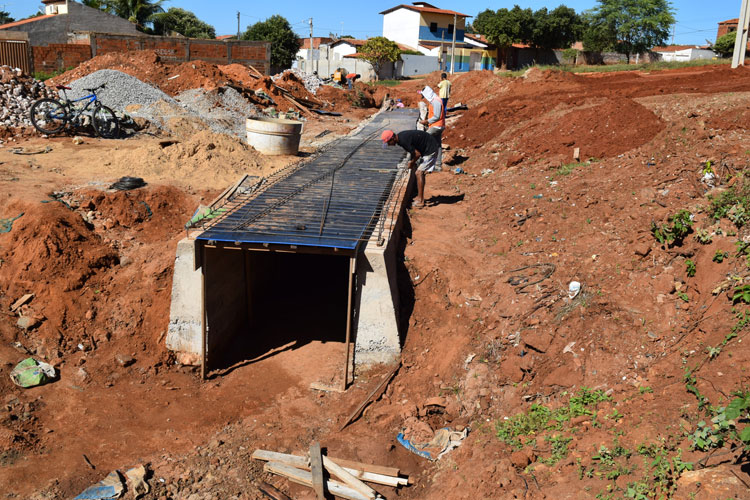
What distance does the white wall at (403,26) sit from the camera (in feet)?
195

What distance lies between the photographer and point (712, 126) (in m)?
11.3

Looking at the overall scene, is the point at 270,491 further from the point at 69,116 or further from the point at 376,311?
the point at 69,116

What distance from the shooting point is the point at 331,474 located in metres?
6.57

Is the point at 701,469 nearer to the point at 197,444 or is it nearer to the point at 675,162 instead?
the point at 197,444

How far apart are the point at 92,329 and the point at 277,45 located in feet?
122

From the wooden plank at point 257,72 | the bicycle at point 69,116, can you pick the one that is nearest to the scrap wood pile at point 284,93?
the wooden plank at point 257,72

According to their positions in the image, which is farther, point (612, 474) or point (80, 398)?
point (80, 398)

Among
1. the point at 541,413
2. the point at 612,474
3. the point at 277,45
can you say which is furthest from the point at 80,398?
the point at 277,45

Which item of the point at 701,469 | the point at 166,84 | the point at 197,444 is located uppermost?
the point at 166,84

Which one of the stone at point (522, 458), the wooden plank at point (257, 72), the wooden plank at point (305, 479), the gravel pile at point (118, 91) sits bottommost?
the wooden plank at point (305, 479)

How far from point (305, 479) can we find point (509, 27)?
4946 cm

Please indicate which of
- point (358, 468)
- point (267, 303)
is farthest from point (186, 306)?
point (358, 468)

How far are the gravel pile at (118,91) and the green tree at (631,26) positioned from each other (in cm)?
4091

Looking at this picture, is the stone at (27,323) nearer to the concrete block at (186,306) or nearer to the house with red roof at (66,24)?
the concrete block at (186,306)
